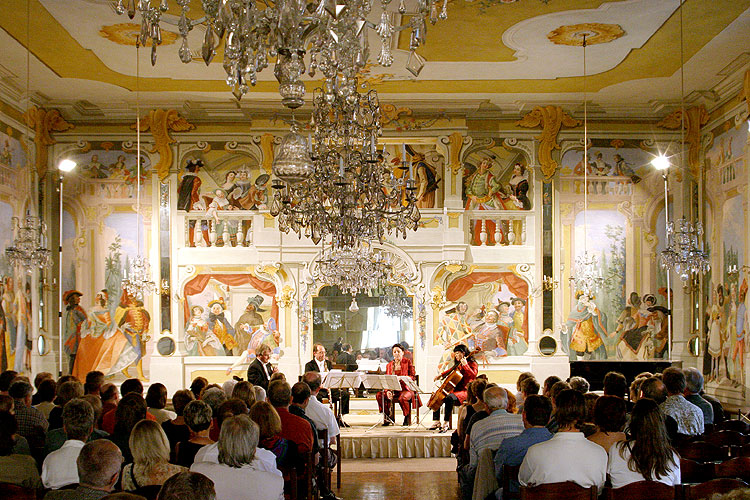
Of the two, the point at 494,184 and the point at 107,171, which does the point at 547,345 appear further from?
the point at 107,171

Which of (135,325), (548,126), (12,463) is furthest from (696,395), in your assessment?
(135,325)

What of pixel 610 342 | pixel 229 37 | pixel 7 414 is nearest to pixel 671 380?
pixel 229 37

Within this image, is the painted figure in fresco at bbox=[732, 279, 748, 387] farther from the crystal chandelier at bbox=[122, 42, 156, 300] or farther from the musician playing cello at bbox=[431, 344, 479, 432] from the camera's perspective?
the crystal chandelier at bbox=[122, 42, 156, 300]

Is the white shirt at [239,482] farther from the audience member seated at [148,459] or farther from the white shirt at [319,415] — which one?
the white shirt at [319,415]

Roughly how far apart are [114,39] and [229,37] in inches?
311

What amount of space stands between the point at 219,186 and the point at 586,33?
715 centimetres

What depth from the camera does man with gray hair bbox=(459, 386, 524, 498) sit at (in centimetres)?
656

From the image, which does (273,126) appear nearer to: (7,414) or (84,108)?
(84,108)

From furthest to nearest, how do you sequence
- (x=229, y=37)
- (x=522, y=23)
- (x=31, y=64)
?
1. (x=31, y=64)
2. (x=522, y=23)
3. (x=229, y=37)

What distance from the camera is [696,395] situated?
7840 millimetres

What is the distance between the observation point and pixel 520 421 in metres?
6.66

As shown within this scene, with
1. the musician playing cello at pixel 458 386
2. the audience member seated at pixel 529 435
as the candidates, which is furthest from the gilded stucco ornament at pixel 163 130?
the audience member seated at pixel 529 435

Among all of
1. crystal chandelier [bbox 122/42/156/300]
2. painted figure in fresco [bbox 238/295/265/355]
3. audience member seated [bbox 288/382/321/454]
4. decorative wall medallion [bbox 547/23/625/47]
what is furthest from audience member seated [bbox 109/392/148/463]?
painted figure in fresco [bbox 238/295/265/355]

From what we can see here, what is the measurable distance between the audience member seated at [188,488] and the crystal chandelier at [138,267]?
9.53m
